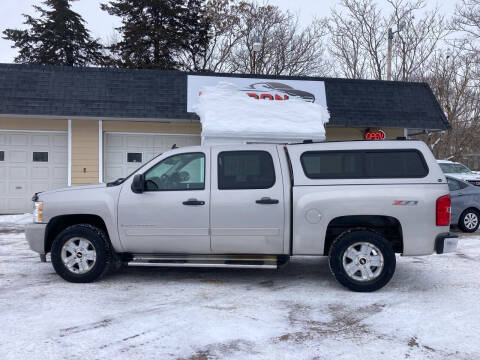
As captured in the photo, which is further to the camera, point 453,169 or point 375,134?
point 453,169

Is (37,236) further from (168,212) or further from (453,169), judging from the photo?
(453,169)

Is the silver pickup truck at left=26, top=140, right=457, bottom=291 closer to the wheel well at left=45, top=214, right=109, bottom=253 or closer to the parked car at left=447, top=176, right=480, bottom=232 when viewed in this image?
the wheel well at left=45, top=214, right=109, bottom=253

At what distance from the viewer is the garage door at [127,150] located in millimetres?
14891

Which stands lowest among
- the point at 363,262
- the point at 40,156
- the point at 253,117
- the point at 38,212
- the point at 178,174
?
the point at 363,262

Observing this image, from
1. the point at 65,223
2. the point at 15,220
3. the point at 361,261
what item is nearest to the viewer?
the point at 361,261

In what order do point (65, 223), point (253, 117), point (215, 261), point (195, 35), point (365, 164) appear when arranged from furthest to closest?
point (195, 35) < point (253, 117) < point (65, 223) < point (215, 261) < point (365, 164)

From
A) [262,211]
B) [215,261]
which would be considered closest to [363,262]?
[262,211]

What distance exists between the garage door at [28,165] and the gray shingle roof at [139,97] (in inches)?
55.7

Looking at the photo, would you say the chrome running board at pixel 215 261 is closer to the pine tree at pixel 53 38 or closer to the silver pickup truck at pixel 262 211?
the silver pickup truck at pixel 262 211

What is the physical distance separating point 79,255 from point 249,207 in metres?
2.40

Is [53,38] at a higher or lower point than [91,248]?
higher

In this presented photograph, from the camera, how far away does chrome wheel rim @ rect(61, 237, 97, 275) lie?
645 centimetres

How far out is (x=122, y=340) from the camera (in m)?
4.42

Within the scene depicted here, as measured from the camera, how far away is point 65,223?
6711 mm
